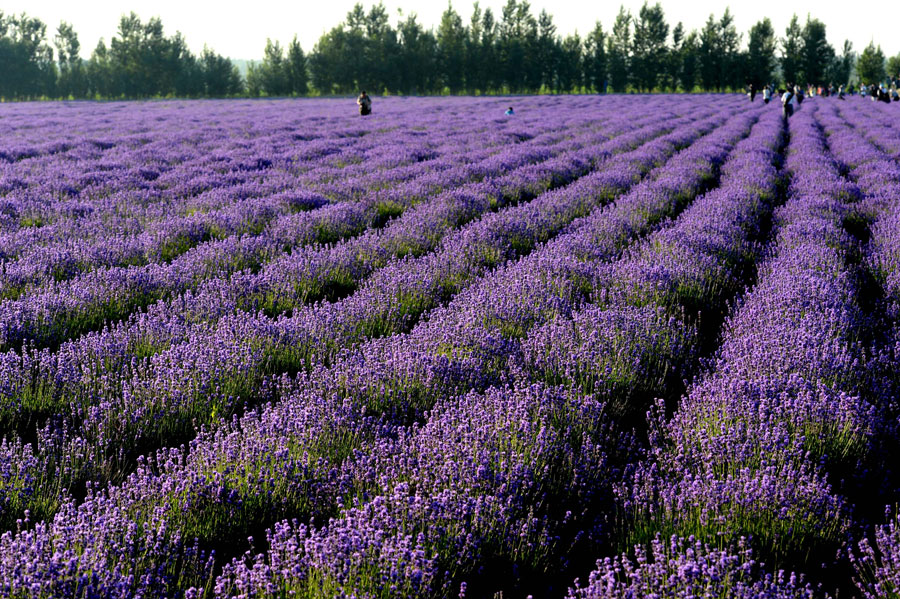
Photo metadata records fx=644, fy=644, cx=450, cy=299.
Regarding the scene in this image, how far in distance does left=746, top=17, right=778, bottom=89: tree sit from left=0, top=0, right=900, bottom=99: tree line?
111 millimetres

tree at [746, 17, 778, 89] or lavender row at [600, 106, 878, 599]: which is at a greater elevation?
tree at [746, 17, 778, 89]

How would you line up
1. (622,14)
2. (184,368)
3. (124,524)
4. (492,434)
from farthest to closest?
(622,14) < (184,368) < (492,434) < (124,524)

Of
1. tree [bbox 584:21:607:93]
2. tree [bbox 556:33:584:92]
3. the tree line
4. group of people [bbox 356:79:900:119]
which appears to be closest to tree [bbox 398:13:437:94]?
the tree line

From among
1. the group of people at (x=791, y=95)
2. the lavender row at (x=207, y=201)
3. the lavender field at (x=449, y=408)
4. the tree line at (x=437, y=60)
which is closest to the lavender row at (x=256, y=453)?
the lavender field at (x=449, y=408)

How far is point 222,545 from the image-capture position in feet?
7.63

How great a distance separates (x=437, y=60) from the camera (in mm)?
64625

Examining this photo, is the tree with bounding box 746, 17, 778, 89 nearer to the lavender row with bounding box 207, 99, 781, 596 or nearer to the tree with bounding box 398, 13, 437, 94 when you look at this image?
the tree with bounding box 398, 13, 437, 94

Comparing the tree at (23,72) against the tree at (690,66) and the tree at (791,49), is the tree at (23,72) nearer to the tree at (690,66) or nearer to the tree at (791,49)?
the tree at (690,66)

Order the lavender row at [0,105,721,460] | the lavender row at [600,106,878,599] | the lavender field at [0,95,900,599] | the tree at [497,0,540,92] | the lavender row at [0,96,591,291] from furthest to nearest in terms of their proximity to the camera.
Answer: the tree at [497,0,540,92] → the lavender row at [0,96,591,291] → the lavender row at [0,105,721,460] → the lavender row at [600,106,878,599] → the lavender field at [0,95,900,599]

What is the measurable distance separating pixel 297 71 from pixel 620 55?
3347 cm

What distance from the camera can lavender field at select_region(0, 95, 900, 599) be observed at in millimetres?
2090

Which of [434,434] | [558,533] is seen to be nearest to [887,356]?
[558,533]

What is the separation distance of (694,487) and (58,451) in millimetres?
2638

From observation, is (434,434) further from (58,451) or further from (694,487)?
(58,451)
